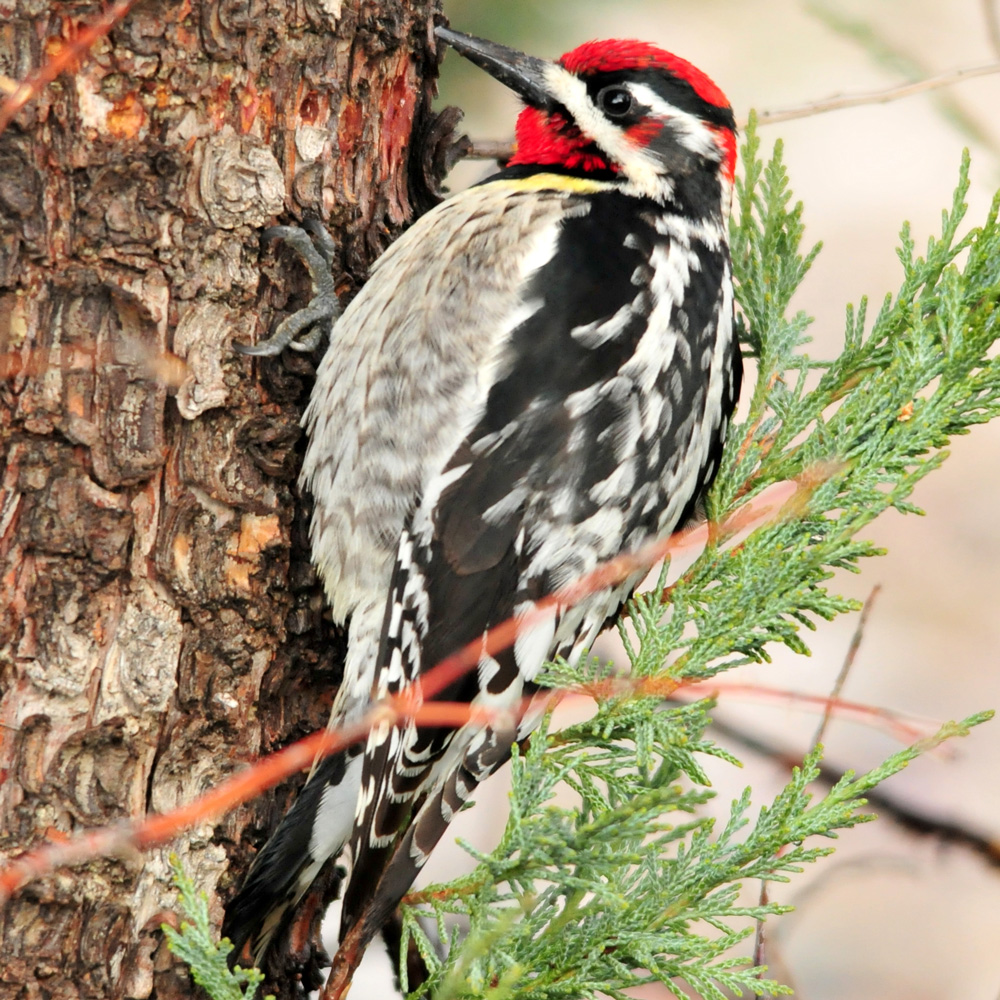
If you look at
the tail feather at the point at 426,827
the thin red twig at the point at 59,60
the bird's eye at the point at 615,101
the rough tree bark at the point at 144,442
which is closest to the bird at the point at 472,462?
the tail feather at the point at 426,827

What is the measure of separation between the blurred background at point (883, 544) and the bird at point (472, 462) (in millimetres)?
2172

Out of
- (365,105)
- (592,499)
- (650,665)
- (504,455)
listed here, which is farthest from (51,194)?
(650,665)

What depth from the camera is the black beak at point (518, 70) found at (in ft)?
8.15

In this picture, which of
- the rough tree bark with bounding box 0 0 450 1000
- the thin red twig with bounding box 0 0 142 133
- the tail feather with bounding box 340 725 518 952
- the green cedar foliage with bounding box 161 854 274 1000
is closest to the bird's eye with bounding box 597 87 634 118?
the rough tree bark with bounding box 0 0 450 1000

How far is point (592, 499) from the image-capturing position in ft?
7.04

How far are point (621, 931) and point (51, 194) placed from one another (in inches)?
55.8

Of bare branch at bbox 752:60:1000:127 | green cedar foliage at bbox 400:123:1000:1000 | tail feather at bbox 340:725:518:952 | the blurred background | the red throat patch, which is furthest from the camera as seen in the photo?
the blurred background

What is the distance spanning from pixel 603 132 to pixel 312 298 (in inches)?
30.2

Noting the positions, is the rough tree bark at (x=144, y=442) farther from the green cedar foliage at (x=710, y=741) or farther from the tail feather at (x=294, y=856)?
the green cedar foliage at (x=710, y=741)

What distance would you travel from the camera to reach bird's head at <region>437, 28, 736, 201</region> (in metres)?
2.48

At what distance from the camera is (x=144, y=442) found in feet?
6.20

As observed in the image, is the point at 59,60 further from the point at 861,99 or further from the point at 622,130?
the point at 861,99

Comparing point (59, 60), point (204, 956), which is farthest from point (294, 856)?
point (59, 60)

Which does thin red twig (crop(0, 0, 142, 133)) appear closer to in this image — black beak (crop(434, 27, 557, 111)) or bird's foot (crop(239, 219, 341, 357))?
bird's foot (crop(239, 219, 341, 357))
